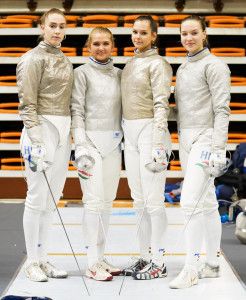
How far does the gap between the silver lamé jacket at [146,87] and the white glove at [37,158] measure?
21.3 inches

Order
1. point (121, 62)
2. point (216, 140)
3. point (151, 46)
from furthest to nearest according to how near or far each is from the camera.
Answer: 1. point (121, 62)
2. point (151, 46)
3. point (216, 140)

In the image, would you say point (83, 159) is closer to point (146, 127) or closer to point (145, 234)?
point (146, 127)

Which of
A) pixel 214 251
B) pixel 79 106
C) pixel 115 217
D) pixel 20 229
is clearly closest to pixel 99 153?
pixel 79 106

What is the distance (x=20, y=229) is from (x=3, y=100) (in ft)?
8.18

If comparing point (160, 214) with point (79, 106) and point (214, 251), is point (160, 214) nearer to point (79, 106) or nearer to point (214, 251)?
point (214, 251)

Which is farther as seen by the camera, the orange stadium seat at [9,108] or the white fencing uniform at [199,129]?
the orange stadium seat at [9,108]

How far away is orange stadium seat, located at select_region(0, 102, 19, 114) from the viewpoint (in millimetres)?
7586

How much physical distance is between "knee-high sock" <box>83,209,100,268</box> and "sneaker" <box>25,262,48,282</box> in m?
0.28

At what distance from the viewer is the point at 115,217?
643 centimetres

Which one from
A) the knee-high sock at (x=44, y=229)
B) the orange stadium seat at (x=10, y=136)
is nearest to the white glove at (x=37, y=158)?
the knee-high sock at (x=44, y=229)

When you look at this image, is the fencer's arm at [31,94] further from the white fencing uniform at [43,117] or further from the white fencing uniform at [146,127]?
the white fencing uniform at [146,127]

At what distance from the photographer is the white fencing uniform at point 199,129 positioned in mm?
3996

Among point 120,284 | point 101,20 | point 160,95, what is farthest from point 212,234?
point 101,20

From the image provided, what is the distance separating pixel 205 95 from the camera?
4059 millimetres
